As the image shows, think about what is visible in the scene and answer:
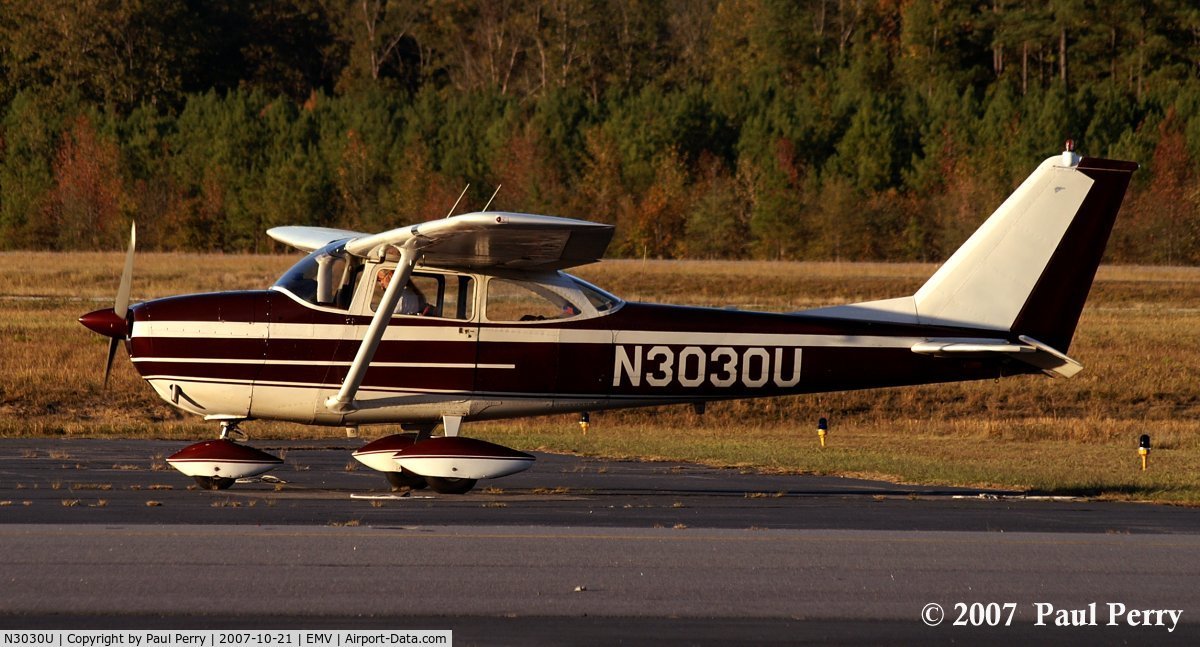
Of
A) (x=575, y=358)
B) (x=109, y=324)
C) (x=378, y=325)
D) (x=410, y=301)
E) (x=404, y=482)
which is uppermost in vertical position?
(x=410, y=301)

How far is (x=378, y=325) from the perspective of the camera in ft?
41.5

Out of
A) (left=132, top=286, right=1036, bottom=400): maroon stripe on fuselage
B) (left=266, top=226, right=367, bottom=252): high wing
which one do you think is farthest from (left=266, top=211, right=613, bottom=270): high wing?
(left=266, top=226, right=367, bottom=252): high wing

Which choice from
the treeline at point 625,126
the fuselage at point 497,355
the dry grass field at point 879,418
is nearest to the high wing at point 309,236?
the fuselage at point 497,355

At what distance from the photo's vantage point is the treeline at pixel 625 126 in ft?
216

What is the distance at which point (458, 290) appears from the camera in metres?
13.4

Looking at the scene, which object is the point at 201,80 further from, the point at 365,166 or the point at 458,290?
the point at 458,290

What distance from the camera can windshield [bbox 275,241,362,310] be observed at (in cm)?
1321

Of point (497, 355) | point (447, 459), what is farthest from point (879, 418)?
point (447, 459)

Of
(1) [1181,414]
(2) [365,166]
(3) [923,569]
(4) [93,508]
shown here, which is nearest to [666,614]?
(3) [923,569]

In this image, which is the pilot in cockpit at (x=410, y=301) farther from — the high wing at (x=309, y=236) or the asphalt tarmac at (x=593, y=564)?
the high wing at (x=309, y=236)

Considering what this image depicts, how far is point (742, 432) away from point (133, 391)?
33.8ft

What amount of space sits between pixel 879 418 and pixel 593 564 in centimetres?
1875

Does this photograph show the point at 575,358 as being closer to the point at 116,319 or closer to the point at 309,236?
the point at 309,236

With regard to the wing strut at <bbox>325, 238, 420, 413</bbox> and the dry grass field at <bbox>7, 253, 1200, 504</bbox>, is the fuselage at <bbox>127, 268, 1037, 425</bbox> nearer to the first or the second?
the wing strut at <bbox>325, 238, 420, 413</bbox>
